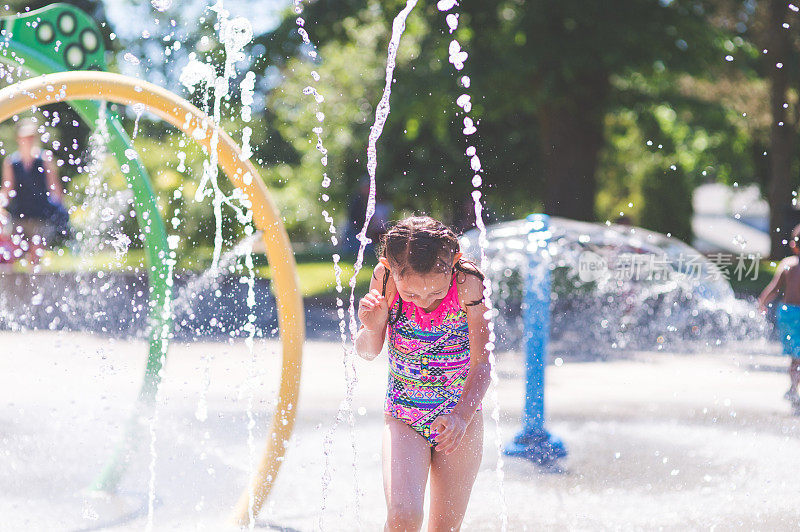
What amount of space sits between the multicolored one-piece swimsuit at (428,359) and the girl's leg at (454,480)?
0.12 meters

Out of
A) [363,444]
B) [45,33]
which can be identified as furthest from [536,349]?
[45,33]

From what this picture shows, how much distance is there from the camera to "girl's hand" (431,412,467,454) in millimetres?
2684

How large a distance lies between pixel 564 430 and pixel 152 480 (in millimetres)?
2433

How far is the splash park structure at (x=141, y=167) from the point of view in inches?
132

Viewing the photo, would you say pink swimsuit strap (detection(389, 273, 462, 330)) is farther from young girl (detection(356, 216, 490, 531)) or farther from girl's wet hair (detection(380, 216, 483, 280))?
girl's wet hair (detection(380, 216, 483, 280))

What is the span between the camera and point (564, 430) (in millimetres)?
5488

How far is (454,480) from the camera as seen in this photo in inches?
112

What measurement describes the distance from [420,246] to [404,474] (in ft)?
2.21

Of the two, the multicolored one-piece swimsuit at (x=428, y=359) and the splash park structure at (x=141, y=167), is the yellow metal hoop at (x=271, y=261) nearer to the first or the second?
the splash park structure at (x=141, y=167)

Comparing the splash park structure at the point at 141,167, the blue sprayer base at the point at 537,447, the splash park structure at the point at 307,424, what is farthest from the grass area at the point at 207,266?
the splash park structure at the point at 141,167

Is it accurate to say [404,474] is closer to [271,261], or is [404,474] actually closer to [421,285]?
[421,285]

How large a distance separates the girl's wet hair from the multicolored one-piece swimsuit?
15 cm

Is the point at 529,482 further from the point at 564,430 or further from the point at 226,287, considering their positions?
the point at 226,287

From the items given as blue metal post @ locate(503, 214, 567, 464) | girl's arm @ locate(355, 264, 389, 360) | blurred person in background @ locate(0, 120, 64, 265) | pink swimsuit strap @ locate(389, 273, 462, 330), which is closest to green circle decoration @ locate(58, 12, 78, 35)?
girl's arm @ locate(355, 264, 389, 360)
